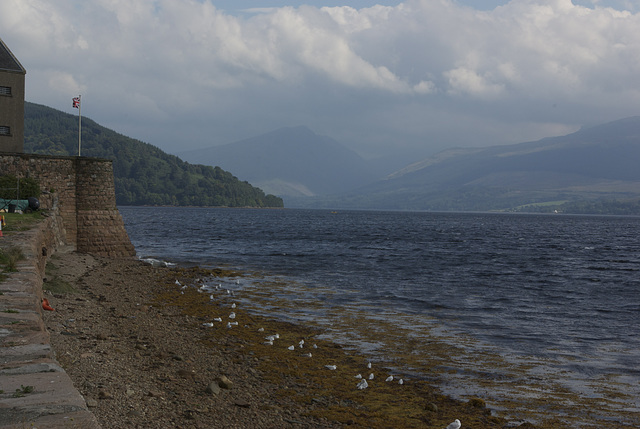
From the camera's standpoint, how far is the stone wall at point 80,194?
1345 inches

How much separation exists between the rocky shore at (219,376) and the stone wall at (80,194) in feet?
51.8

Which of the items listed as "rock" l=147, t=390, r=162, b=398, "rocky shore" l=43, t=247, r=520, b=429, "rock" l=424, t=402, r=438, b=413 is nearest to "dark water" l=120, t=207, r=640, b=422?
"rock" l=424, t=402, r=438, b=413

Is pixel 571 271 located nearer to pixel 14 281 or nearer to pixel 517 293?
pixel 517 293

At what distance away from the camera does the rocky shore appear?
31.3 ft

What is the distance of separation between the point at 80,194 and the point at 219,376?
26901mm

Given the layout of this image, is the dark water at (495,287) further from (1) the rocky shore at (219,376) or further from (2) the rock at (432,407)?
(1) the rocky shore at (219,376)

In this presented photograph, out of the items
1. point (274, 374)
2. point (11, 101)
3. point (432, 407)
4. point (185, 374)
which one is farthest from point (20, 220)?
point (432, 407)

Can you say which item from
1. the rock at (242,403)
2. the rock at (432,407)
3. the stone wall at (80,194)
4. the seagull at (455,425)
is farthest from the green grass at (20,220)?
the seagull at (455,425)

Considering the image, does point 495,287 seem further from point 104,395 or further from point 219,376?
point 104,395

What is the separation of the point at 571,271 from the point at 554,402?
3281cm

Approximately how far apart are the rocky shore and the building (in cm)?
2420

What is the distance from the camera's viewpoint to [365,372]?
13578 mm

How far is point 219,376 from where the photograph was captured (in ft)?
39.4

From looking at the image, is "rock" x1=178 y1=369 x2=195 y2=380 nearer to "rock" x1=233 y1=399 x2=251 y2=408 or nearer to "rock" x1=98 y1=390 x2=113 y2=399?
"rock" x1=233 y1=399 x2=251 y2=408
